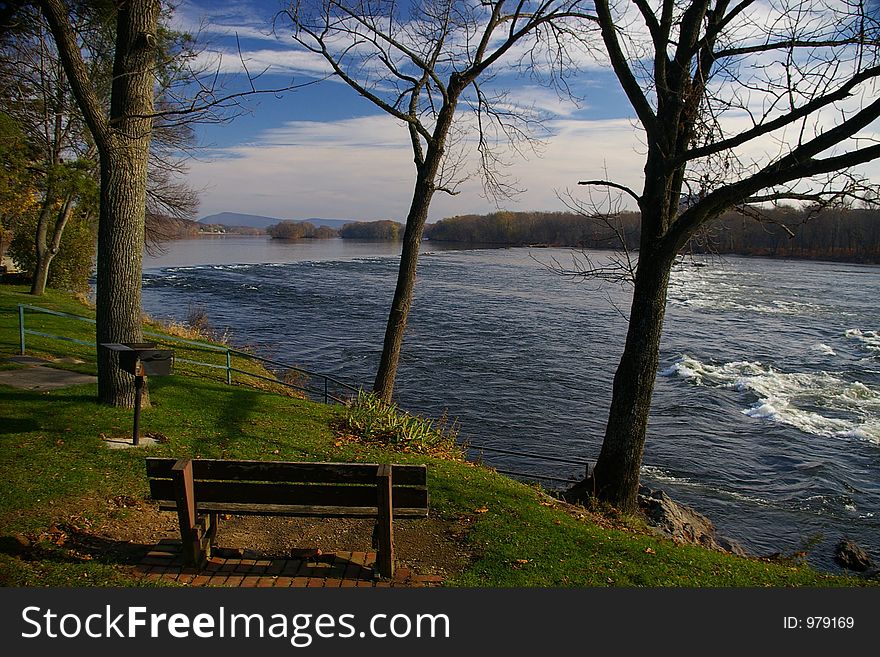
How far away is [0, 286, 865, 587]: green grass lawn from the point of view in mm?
5527

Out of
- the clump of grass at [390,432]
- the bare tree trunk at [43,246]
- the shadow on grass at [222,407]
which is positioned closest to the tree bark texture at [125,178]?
the shadow on grass at [222,407]

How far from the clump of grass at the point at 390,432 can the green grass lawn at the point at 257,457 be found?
339 millimetres

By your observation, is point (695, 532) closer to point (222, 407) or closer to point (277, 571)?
point (277, 571)

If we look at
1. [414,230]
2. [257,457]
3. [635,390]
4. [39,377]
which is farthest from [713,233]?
[39,377]

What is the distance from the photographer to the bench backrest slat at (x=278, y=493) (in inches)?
196

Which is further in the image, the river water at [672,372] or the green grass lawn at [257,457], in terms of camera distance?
the river water at [672,372]

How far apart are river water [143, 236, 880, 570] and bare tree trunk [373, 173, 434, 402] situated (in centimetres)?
250

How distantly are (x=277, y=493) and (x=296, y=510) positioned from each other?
0.19m

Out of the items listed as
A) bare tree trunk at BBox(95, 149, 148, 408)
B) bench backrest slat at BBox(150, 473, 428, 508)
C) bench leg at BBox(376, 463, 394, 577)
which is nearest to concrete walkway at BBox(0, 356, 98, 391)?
bare tree trunk at BBox(95, 149, 148, 408)

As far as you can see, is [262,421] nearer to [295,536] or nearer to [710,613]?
[295,536]

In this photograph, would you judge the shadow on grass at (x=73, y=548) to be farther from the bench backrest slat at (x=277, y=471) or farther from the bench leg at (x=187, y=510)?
the bench backrest slat at (x=277, y=471)

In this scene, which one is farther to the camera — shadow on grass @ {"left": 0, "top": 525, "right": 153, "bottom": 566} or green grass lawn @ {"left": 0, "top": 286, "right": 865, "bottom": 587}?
green grass lawn @ {"left": 0, "top": 286, "right": 865, "bottom": 587}

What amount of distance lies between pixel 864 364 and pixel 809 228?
174ft

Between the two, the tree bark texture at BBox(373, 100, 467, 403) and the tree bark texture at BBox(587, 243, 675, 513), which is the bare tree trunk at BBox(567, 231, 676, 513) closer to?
the tree bark texture at BBox(587, 243, 675, 513)
